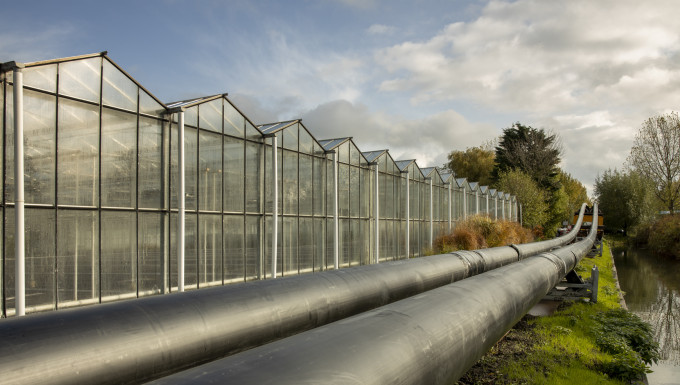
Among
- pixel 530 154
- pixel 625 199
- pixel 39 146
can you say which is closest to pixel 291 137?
pixel 39 146

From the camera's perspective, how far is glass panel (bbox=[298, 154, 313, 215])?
54.0 ft

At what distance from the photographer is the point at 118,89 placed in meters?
10.9

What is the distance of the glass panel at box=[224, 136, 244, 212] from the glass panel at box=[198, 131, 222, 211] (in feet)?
0.75

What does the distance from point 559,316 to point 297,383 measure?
430 inches

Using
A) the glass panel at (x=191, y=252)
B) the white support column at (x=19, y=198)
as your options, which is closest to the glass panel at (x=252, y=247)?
the glass panel at (x=191, y=252)

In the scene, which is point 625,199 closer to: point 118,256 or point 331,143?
point 331,143

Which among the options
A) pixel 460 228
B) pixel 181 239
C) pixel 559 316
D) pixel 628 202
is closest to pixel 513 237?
pixel 460 228

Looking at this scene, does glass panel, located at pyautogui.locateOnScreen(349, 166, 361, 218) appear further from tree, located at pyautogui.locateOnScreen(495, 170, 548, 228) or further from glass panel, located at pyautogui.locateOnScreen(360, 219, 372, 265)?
tree, located at pyautogui.locateOnScreen(495, 170, 548, 228)

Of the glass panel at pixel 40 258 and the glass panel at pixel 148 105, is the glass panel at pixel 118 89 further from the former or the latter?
the glass panel at pixel 40 258

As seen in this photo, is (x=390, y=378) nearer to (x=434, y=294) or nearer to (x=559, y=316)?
(x=434, y=294)

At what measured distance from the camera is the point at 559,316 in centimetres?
1133

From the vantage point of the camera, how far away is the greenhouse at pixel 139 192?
8.96 meters

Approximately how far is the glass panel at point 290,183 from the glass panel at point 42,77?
287 inches

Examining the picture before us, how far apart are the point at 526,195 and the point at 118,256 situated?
1629 inches
